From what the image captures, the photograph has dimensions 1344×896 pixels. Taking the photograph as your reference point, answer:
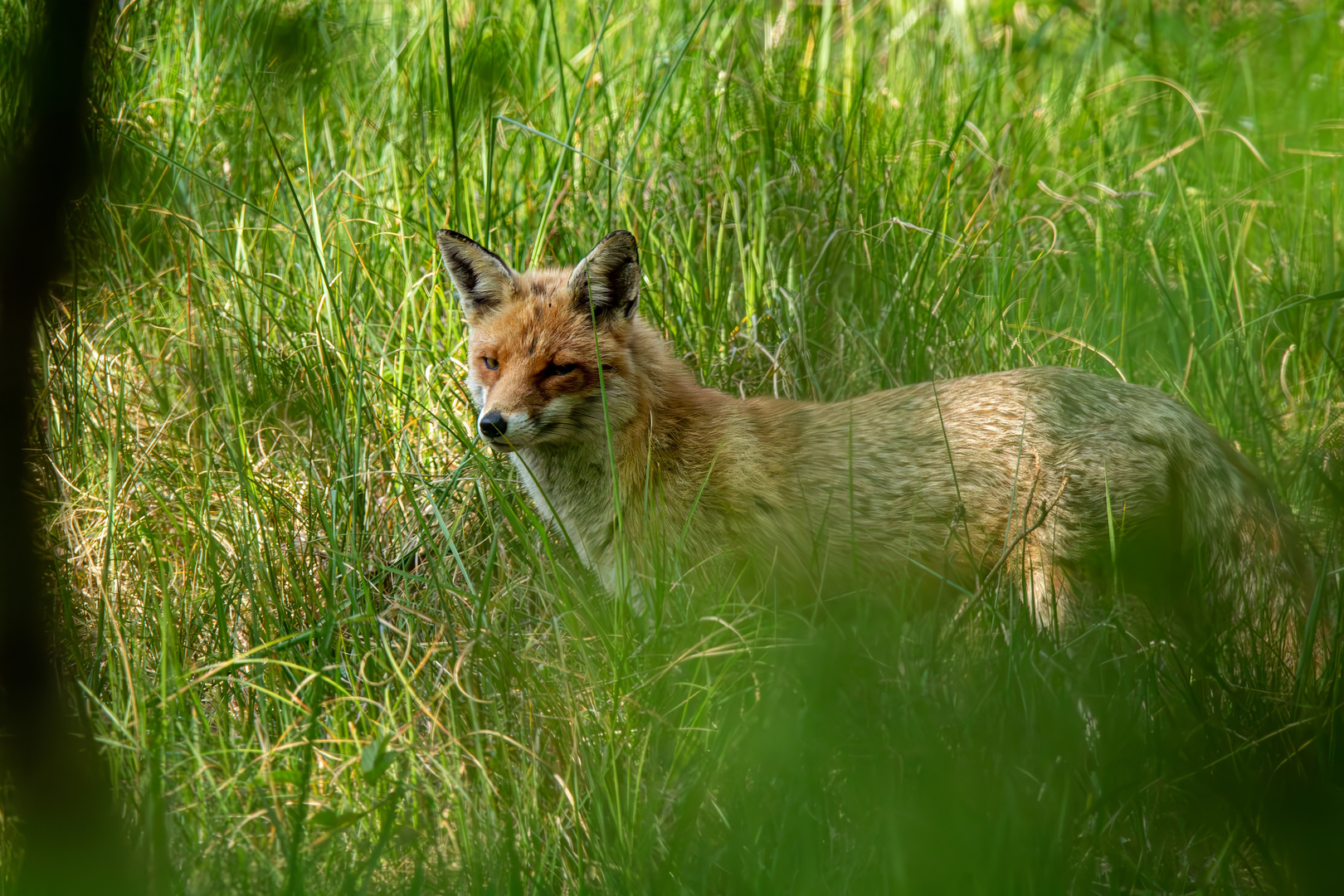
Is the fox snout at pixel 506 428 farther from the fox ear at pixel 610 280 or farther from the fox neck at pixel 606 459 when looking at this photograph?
the fox ear at pixel 610 280

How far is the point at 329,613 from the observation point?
3.90 m

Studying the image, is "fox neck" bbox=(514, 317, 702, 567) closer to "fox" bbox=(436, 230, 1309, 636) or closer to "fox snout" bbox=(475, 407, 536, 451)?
"fox" bbox=(436, 230, 1309, 636)

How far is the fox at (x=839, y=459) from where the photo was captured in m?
4.19

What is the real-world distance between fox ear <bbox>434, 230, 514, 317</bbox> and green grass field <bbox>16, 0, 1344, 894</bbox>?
0.61 metres

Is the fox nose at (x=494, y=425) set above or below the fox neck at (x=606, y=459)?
above

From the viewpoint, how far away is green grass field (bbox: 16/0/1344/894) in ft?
8.27

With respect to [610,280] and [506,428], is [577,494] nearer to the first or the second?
[506,428]

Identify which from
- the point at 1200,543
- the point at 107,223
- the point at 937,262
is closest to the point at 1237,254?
the point at 937,262

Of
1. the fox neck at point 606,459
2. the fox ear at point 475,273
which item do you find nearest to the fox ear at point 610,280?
the fox neck at point 606,459

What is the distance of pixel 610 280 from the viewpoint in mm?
4621

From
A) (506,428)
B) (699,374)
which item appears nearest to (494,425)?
(506,428)

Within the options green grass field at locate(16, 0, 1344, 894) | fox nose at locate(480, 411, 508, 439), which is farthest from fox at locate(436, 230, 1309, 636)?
green grass field at locate(16, 0, 1344, 894)

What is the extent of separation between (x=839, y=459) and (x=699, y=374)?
1382 mm

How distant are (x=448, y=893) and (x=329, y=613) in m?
1.46
